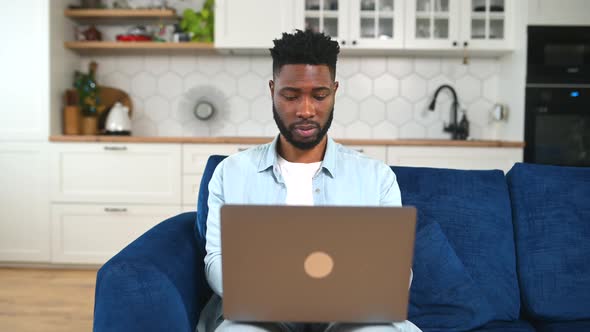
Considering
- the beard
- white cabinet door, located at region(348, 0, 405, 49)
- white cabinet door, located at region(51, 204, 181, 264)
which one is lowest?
white cabinet door, located at region(51, 204, 181, 264)

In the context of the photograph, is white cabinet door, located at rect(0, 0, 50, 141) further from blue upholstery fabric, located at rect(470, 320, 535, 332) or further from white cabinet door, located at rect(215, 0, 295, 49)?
blue upholstery fabric, located at rect(470, 320, 535, 332)

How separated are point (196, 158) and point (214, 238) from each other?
2.32 metres

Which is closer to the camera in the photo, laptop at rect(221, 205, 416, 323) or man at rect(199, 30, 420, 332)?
laptop at rect(221, 205, 416, 323)

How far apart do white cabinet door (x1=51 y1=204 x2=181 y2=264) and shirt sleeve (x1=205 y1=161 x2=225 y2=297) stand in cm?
227

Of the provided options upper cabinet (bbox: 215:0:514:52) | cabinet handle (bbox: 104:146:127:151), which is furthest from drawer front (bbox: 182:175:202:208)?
upper cabinet (bbox: 215:0:514:52)

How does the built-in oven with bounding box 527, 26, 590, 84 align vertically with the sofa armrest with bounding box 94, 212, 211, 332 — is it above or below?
above

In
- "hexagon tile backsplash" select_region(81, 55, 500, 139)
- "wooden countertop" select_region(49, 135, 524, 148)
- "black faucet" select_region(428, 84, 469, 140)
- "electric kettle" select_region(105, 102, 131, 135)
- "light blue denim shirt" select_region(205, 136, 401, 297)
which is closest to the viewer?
"light blue denim shirt" select_region(205, 136, 401, 297)

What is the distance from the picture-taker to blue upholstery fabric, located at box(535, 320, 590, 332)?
166 cm

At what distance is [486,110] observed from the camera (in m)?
4.27

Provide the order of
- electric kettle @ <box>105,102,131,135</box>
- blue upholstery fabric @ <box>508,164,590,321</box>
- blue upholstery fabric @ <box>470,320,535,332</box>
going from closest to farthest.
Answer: blue upholstery fabric @ <box>470,320,535,332</box>, blue upholstery fabric @ <box>508,164,590,321</box>, electric kettle @ <box>105,102,131,135</box>

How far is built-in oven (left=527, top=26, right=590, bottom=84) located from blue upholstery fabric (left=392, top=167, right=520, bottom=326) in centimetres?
219

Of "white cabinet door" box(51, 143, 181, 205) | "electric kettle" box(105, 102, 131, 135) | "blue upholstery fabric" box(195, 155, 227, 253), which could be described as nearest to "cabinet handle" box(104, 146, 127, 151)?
"white cabinet door" box(51, 143, 181, 205)

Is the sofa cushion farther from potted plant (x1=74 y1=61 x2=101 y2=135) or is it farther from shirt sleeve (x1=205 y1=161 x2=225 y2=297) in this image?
potted plant (x1=74 y1=61 x2=101 y2=135)

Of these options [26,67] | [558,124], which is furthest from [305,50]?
[26,67]
